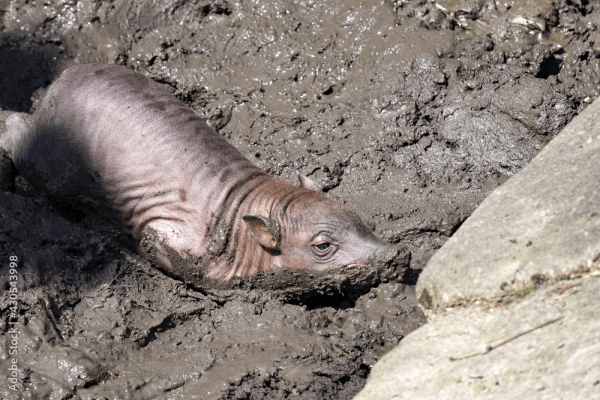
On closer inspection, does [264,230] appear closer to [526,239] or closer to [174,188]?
[174,188]

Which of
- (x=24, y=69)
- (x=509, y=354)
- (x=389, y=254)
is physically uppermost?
(x=24, y=69)

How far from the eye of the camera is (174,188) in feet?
15.5

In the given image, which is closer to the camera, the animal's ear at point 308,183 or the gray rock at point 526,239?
the gray rock at point 526,239

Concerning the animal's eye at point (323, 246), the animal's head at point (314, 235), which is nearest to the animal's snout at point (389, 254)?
the animal's head at point (314, 235)

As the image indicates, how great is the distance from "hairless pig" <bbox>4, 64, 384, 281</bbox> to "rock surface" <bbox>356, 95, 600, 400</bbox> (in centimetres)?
149

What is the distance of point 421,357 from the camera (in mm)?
2770

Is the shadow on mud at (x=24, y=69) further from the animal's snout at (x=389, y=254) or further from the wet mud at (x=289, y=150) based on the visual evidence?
the animal's snout at (x=389, y=254)

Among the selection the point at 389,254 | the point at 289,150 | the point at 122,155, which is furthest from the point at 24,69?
the point at 389,254

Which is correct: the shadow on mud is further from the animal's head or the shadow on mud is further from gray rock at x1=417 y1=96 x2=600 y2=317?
gray rock at x1=417 y1=96 x2=600 y2=317

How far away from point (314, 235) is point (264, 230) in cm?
45

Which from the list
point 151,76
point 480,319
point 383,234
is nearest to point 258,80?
point 151,76

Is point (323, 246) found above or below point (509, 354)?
above

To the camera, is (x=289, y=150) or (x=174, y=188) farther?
(x=289, y=150)

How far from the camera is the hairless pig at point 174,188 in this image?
456 centimetres
